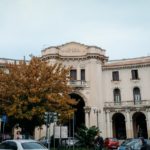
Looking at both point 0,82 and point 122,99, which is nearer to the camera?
point 0,82

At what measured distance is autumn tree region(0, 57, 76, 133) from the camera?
934 inches

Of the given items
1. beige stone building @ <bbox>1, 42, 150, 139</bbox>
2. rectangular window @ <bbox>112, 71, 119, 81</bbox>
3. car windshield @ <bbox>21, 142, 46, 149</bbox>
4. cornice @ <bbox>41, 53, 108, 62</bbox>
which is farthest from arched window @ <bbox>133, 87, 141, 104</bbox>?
car windshield @ <bbox>21, 142, 46, 149</bbox>

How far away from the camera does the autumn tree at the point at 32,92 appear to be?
23734 millimetres

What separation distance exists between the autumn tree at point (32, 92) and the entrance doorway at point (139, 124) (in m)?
18.6

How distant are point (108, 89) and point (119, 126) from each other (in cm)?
634

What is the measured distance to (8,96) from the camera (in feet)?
80.7

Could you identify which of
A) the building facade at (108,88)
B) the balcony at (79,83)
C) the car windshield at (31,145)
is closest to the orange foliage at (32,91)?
the car windshield at (31,145)

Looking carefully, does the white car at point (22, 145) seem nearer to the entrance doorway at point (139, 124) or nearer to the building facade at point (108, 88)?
the building facade at point (108, 88)

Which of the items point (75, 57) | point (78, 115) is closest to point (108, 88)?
Result: point (78, 115)

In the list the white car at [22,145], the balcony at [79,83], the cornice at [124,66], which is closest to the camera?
the white car at [22,145]

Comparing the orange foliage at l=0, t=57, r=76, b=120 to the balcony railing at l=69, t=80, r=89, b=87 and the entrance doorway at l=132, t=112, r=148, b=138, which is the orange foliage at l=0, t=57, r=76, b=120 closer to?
the balcony railing at l=69, t=80, r=89, b=87

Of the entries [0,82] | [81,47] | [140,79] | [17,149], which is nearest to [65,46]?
[81,47]

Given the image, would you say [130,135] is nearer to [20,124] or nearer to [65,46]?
[65,46]

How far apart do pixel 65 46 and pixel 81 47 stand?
8.38 feet
